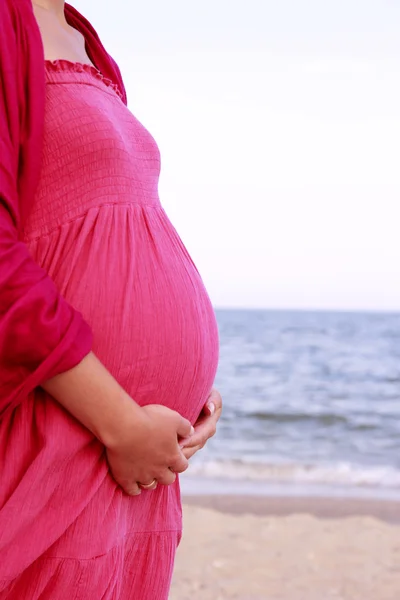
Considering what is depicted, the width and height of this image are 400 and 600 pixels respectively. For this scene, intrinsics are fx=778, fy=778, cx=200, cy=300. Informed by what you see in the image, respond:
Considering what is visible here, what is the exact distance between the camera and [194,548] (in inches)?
136

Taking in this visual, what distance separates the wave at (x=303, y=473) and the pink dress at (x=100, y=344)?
401cm

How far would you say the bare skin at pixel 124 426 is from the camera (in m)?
1.01

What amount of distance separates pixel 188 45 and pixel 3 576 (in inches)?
461

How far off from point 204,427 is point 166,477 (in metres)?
0.18

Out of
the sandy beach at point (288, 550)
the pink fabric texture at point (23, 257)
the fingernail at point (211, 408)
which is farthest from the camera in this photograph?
the sandy beach at point (288, 550)

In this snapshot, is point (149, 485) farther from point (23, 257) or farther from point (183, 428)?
point (23, 257)

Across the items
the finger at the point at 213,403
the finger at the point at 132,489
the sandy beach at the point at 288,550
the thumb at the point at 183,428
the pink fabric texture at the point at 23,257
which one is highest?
the pink fabric texture at the point at 23,257

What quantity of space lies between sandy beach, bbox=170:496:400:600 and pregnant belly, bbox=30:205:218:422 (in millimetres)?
1996

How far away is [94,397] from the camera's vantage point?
→ 1.01 metres

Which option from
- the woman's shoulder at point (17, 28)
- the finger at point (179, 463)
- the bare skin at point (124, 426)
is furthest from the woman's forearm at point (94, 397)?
the woman's shoulder at point (17, 28)

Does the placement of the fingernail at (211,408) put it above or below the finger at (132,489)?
below

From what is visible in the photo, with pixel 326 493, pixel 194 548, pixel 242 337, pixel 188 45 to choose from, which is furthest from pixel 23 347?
pixel 242 337

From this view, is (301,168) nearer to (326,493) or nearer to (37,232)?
(326,493)

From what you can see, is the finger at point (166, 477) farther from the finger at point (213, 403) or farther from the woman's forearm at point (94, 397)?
the finger at point (213, 403)
